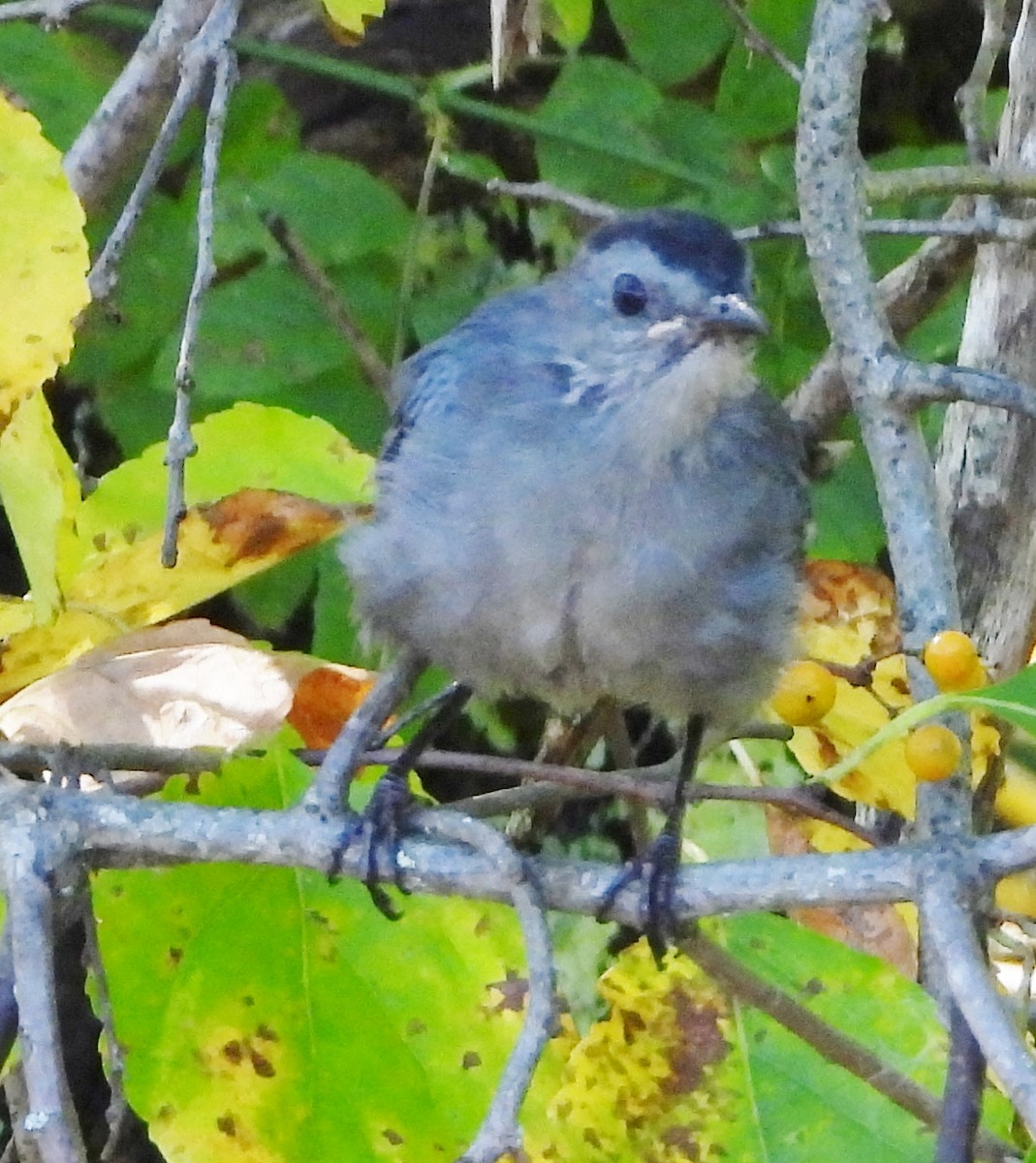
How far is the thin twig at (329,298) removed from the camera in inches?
88.7

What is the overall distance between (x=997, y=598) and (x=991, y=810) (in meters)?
0.30

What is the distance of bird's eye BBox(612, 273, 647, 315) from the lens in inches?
65.6

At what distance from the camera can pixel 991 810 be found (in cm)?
181

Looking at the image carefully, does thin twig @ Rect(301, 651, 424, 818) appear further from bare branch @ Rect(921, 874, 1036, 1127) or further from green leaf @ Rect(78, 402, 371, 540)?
bare branch @ Rect(921, 874, 1036, 1127)

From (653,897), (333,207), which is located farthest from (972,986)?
(333,207)

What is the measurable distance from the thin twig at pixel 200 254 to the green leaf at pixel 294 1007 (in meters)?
0.31

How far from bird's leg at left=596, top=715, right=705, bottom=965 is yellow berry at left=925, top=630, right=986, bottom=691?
0.97ft

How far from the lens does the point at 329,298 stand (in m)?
2.29

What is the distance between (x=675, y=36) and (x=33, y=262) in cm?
148

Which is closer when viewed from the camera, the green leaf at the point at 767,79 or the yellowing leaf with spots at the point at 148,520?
the yellowing leaf with spots at the point at 148,520

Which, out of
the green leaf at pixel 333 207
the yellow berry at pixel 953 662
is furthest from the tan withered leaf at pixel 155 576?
the green leaf at pixel 333 207

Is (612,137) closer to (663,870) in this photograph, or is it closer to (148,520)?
(148,520)

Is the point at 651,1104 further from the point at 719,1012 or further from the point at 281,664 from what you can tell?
the point at 281,664

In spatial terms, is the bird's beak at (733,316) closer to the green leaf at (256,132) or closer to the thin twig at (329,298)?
the thin twig at (329,298)
